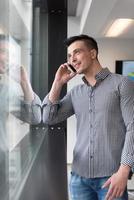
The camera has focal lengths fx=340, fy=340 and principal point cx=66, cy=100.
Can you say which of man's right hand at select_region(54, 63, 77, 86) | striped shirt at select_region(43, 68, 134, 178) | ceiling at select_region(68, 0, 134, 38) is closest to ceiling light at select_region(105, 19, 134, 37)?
ceiling at select_region(68, 0, 134, 38)

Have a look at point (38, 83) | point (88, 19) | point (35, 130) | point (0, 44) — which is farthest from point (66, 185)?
point (88, 19)

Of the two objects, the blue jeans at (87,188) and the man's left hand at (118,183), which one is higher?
the man's left hand at (118,183)

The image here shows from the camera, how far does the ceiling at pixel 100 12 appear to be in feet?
11.0

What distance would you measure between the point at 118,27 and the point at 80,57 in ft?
11.5

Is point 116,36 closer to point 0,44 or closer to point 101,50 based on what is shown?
point 101,50

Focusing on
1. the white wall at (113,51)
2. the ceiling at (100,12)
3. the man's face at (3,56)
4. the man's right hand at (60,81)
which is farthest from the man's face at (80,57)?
the white wall at (113,51)

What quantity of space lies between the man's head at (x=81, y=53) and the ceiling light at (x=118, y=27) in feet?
9.39

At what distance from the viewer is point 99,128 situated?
5.51 ft

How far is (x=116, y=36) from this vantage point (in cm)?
602

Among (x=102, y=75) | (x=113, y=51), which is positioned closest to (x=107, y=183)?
(x=102, y=75)

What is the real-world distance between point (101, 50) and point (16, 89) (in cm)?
465

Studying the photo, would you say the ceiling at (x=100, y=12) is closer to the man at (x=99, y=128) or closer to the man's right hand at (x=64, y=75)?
the man's right hand at (x=64, y=75)

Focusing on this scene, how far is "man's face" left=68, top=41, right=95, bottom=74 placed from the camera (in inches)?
68.7

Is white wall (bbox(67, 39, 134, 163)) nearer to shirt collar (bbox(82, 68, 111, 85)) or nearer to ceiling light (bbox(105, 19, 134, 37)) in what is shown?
ceiling light (bbox(105, 19, 134, 37))
